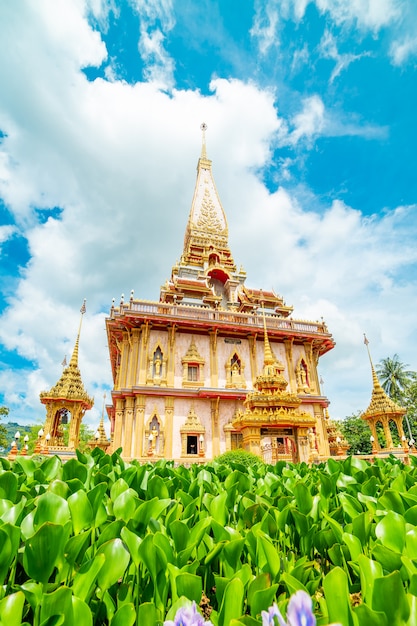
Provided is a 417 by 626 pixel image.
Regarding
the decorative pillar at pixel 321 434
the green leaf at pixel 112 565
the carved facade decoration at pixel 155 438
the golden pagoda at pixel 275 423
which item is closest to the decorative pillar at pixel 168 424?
the carved facade decoration at pixel 155 438

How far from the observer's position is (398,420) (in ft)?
60.8

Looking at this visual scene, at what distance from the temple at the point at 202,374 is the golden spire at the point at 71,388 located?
70.4 inches

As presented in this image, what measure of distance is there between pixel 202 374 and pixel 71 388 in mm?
6769

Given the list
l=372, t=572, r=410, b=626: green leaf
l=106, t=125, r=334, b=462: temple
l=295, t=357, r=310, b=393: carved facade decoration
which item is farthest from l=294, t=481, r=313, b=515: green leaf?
l=295, t=357, r=310, b=393: carved facade decoration

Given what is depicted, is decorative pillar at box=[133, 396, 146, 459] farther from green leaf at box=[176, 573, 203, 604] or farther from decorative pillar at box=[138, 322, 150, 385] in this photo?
green leaf at box=[176, 573, 203, 604]

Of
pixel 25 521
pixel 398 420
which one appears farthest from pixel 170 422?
pixel 25 521

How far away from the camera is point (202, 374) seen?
1778 cm

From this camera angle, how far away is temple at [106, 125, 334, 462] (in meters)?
15.5

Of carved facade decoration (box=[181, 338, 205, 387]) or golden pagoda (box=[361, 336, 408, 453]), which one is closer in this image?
carved facade decoration (box=[181, 338, 205, 387])

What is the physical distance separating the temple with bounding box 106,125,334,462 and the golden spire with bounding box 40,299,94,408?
1.79m

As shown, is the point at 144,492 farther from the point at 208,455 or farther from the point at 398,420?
the point at 398,420

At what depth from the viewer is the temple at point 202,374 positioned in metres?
15.5

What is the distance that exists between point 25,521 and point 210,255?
972 inches

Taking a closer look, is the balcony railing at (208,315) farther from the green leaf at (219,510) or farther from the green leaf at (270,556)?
the green leaf at (270,556)
